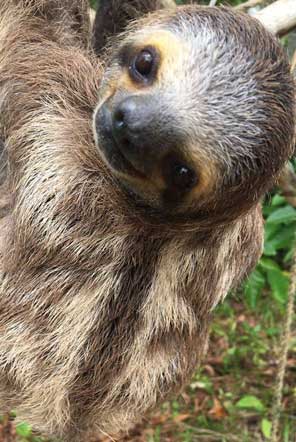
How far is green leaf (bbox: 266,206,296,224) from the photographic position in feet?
15.8

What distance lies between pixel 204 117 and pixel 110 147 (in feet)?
1.56

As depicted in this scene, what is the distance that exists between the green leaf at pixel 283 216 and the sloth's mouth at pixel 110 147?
1926mm

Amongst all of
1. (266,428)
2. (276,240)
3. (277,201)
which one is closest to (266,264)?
(276,240)

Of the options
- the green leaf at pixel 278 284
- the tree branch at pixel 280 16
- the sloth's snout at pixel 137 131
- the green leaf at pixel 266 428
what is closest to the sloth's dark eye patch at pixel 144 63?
the sloth's snout at pixel 137 131

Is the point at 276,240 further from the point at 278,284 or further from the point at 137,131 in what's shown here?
the point at 137,131

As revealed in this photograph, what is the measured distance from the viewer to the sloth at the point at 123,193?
9.83ft

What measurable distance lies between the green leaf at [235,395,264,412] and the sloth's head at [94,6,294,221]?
4121mm

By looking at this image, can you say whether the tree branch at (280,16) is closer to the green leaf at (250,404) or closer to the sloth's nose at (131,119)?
the sloth's nose at (131,119)

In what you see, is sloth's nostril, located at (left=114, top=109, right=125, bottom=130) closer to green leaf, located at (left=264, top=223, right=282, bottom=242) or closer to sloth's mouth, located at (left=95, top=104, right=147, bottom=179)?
sloth's mouth, located at (left=95, top=104, right=147, bottom=179)

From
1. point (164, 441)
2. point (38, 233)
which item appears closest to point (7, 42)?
point (38, 233)

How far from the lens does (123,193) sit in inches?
134

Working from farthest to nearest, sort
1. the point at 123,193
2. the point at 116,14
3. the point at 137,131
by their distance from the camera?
the point at 116,14 → the point at 123,193 → the point at 137,131

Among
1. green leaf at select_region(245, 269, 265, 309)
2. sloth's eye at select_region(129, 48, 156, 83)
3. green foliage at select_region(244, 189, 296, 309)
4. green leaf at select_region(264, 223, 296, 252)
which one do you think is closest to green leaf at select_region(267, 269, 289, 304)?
green foliage at select_region(244, 189, 296, 309)

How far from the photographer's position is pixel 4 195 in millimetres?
4020
